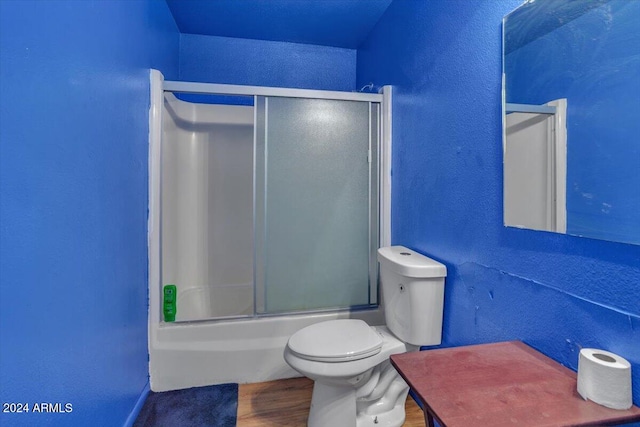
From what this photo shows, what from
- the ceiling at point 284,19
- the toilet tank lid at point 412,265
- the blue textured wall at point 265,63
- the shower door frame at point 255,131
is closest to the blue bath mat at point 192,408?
the shower door frame at point 255,131

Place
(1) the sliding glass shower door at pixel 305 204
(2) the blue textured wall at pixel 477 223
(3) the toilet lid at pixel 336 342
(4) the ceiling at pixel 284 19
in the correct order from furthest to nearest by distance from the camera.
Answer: (4) the ceiling at pixel 284 19, (1) the sliding glass shower door at pixel 305 204, (3) the toilet lid at pixel 336 342, (2) the blue textured wall at pixel 477 223

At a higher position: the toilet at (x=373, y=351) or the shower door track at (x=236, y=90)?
the shower door track at (x=236, y=90)

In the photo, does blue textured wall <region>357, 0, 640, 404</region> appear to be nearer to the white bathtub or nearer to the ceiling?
the ceiling

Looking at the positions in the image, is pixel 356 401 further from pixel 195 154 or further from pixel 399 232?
pixel 195 154

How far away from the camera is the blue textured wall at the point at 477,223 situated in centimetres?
81

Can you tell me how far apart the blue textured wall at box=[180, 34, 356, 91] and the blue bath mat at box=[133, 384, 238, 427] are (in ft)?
7.34

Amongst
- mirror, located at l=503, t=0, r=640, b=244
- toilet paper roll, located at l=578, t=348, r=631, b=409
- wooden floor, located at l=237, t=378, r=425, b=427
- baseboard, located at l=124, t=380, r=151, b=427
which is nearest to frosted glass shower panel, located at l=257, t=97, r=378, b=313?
wooden floor, located at l=237, t=378, r=425, b=427

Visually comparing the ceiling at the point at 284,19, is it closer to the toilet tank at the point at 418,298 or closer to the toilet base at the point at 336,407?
the toilet tank at the point at 418,298

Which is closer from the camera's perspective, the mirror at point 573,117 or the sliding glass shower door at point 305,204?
the mirror at point 573,117

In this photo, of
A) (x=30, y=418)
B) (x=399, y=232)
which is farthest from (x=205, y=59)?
(x=30, y=418)

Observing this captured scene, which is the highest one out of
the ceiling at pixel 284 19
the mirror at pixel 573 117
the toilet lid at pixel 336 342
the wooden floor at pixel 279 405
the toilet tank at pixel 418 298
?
the ceiling at pixel 284 19

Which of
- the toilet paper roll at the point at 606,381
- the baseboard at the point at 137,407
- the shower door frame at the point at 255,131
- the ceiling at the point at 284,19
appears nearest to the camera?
the toilet paper roll at the point at 606,381

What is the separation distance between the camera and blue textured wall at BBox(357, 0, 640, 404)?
0.81m

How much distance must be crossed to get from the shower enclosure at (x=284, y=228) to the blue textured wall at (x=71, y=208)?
219 mm
